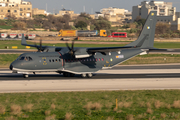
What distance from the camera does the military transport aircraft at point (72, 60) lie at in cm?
3108

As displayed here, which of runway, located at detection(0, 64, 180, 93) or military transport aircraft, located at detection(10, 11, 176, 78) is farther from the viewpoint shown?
military transport aircraft, located at detection(10, 11, 176, 78)

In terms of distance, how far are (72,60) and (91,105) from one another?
15241mm

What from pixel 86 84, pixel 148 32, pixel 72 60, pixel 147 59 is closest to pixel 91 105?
pixel 86 84

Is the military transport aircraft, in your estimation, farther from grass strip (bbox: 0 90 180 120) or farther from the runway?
grass strip (bbox: 0 90 180 120)

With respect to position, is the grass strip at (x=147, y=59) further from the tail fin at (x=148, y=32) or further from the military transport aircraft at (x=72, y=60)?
the military transport aircraft at (x=72, y=60)

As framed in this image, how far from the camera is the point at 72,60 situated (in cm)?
3303

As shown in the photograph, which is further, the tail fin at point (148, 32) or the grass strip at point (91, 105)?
the tail fin at point (148, 32)

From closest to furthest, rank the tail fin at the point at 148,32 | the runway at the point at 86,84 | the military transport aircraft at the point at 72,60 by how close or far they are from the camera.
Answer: the runway at the point at 86,84 < the military transport aircraft at the point at 72,60 < the tail fin at the point at 148,32

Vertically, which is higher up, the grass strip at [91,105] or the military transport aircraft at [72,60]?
the military transport aircraft at [72,60]

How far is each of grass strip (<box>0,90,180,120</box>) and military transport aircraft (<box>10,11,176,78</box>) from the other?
8.10 metres

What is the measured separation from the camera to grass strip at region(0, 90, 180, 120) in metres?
16.2

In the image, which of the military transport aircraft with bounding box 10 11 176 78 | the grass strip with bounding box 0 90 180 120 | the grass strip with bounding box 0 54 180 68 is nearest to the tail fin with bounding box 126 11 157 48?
the military transport aircraft with bounding box 10 11 176 78

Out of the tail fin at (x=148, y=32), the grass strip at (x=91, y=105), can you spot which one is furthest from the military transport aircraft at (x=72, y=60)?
the grass strip at (x=91, y=105)

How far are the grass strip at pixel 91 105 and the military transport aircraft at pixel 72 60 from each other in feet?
26.6
